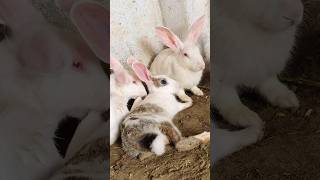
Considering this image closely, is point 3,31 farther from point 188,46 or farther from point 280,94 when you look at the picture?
point 280,94

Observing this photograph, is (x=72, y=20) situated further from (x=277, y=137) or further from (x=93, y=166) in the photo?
(x=277, y=137)

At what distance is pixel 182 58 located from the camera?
143 centimetres

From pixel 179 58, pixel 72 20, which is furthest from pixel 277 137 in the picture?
pixel 72 20

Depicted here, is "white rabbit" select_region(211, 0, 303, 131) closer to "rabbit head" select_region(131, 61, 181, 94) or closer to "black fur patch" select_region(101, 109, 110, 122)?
"rabbit head" select_region(131, 61, 181, 94)

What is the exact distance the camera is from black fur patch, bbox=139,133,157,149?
4.62 ft

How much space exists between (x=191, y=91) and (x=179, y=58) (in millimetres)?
90

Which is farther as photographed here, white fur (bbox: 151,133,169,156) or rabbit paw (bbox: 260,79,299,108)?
rabbit paw (bbox: 260,79,299,108)

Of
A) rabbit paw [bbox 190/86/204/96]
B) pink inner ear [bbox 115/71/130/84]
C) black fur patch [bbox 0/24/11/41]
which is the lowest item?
rabbit paw [bbox 190/86/204/96]

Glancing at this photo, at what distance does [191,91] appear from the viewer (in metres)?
1.47

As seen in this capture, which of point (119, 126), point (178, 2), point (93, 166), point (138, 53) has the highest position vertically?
point (178, 2)

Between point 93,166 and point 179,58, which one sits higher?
point 179,58

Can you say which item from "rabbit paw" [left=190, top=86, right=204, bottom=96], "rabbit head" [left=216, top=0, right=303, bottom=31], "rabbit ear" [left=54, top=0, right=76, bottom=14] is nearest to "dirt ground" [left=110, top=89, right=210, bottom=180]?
"rabbit paw" [left=190, top=86, right=204, bottom=96]

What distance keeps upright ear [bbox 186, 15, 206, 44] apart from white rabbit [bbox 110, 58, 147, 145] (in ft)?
0.51

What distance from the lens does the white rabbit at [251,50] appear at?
1477 millimetres
